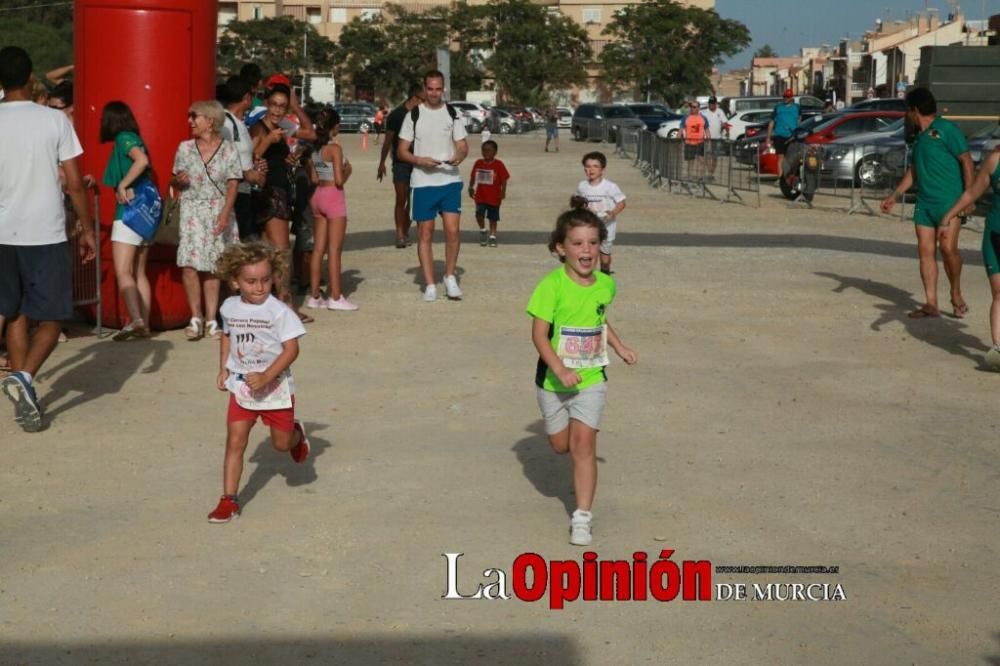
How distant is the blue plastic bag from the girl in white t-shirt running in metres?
4.07

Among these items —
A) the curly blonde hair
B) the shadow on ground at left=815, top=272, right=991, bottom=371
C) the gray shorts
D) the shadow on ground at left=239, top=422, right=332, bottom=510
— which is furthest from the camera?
the shadow on ground at left=815, top=272, right=991, bottom=371

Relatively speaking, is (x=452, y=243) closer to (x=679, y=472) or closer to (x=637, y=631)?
(x=679, y=472)

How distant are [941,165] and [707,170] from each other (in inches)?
530

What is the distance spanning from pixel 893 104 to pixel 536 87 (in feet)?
224

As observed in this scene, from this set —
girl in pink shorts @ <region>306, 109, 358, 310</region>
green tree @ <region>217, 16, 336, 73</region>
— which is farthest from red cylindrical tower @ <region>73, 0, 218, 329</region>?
green tree @ <region>217, 16, 336, 73</region>

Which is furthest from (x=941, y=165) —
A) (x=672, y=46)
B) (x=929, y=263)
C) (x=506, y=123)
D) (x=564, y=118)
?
(x=672, y=46)

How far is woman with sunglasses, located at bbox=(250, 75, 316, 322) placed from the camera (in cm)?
1113

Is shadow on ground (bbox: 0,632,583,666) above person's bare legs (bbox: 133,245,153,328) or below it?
below

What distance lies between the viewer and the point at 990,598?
5.52 meters

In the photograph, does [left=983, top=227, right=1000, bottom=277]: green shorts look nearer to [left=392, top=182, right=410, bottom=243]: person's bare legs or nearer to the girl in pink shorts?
the girl in pink shorts

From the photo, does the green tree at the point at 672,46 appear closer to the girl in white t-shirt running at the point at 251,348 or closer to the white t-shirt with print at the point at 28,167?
the white t-shirt with print at the point at 28,167

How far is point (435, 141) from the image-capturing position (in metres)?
12.2

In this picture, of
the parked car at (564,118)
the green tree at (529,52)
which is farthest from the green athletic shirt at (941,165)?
the green tree at (529,52)

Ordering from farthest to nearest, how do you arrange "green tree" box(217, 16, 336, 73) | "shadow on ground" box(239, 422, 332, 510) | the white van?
1. "green tree" box(217, 16, 336, 73)
2. the white van
3. "shadow on ground" box(239, 422, 332, 510)
